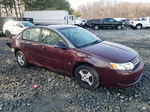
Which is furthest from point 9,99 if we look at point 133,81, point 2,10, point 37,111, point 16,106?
point 2,10

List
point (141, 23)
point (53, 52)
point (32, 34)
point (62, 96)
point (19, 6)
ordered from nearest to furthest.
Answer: point (62, 96)
point (53, 52)
point (32, 34)
point (141, 23)
point (19, 6)

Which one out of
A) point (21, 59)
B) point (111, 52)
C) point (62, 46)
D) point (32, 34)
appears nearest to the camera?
point (111, 52)

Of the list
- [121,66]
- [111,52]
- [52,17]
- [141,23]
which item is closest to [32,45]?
[111,52]

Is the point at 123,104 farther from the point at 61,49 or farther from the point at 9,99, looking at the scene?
the point at 9,99

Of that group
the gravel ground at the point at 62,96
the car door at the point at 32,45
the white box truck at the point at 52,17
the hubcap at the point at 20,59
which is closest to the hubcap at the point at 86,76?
the gravel ground at the point at 62,96

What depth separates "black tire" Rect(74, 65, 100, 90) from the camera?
12.0 ft

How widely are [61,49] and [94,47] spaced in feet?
2.70

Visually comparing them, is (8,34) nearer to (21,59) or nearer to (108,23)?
(21,59)

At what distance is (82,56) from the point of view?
3709 mm

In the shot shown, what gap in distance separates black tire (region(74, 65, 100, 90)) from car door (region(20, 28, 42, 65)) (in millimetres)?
1369

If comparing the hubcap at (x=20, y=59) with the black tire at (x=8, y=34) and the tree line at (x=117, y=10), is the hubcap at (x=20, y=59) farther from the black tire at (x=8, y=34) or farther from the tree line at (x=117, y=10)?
the tree line at (x=117, y=10)

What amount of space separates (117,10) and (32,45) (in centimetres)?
4534

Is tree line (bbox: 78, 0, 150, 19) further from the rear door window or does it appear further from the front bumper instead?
the front bumper

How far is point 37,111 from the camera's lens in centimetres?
314
